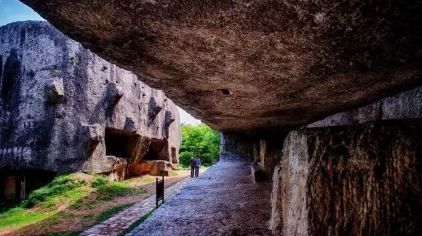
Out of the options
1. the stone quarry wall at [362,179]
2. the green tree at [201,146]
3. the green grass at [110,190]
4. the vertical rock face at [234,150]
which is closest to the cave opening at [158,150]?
the vertical rock face at [234,150]

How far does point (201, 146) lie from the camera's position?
1328 inches

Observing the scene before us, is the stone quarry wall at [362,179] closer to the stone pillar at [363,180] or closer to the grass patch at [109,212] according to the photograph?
the stone pillar at [363,180]

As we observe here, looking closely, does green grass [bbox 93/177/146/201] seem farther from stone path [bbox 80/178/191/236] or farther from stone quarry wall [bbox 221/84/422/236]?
stone quarry wall [bbox 221/84/422/236]

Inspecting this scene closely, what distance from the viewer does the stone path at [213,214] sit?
3.55 m

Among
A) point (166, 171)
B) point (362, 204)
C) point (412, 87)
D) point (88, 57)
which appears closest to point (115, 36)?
point (362, 204)

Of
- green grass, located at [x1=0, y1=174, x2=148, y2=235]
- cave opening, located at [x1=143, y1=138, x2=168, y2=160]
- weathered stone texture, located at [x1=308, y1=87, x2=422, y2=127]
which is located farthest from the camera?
cave opening, located at [x1=143, y1=138, x2=168, y2=160]

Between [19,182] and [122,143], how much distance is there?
699cm

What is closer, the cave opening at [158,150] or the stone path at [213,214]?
the stone path at [213,214]

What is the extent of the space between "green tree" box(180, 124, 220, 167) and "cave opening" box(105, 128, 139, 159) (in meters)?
13.5

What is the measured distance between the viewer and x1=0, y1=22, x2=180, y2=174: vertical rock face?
1307 cm

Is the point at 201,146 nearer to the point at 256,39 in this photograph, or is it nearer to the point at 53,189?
the point at 53,189

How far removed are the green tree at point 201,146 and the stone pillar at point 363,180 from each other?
30263 mm

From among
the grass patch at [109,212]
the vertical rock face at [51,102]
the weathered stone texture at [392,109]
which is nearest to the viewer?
the weathered stone texture at [392,109]

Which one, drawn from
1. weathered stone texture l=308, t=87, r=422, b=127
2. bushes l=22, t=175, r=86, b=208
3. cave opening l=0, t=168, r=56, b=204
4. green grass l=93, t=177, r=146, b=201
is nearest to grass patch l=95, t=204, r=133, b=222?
green grass l=93, t=177, r=146, b=201
